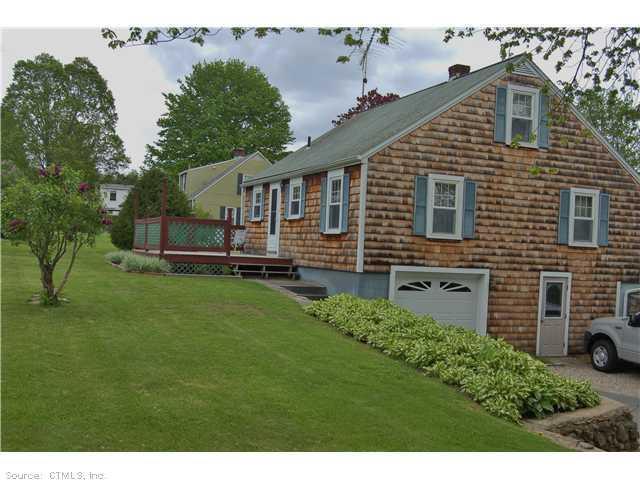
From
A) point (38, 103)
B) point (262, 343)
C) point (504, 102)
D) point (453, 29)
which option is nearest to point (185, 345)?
point (262, 343)

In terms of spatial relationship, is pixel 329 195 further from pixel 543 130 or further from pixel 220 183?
pixel 220 183

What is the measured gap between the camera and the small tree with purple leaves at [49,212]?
31.2ft

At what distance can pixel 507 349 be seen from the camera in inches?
383

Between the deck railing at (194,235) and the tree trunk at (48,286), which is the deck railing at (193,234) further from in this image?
the tree trunk at (48,286)

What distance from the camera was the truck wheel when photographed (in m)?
14.3

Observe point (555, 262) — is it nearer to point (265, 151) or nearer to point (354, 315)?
point (354, 315)

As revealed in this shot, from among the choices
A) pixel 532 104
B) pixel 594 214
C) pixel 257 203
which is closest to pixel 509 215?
pixel 594 214

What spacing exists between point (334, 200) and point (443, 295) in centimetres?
366

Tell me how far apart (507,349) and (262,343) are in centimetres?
389

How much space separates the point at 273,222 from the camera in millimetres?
19750

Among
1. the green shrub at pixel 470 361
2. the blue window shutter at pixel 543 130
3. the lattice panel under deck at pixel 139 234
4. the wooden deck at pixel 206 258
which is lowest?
the green shrub at pixel 470 361

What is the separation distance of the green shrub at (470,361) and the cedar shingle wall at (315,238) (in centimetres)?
284

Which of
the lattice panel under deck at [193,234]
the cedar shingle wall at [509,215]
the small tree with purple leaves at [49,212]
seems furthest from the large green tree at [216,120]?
the small tree with purple leaves at [49,212]

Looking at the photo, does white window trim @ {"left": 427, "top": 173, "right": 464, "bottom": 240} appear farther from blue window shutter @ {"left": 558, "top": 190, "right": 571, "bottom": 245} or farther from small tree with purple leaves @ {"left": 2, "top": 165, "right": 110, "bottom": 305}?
small tree with purple leaves @ {"left": 2, "top": 165, "right": 110, "bottom": 305}
